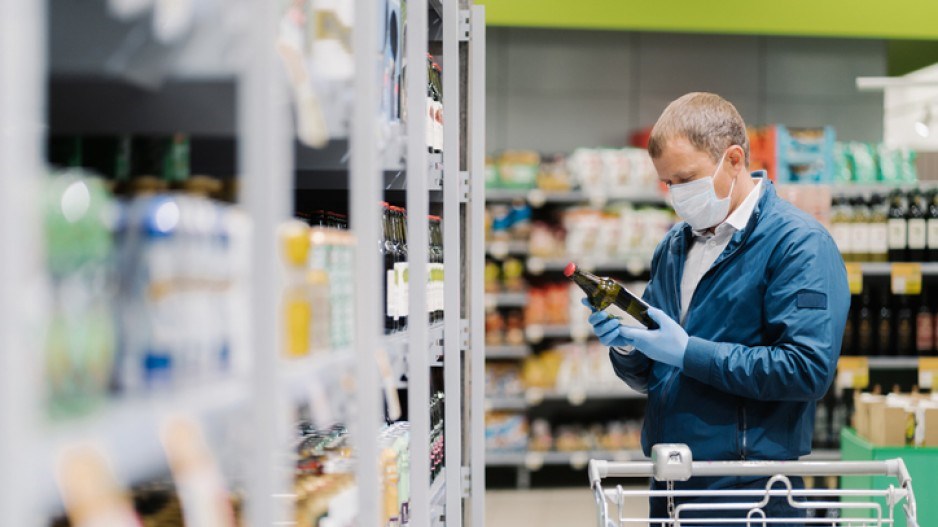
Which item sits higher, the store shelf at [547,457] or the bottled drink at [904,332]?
the bottled drink at [904,332]

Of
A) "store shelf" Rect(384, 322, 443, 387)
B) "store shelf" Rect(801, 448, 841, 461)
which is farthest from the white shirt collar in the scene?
"store shelf" Rect(801, 448, 841, 461)

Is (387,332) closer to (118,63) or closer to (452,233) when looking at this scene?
(452,233)

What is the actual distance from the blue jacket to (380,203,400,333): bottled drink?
2.50 ft

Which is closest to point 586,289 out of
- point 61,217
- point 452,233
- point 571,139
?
point 452,233

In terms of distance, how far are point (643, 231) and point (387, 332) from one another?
5.12 m

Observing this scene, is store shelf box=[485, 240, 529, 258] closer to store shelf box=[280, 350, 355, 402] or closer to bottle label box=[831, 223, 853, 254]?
bottle label box=[831, 223, 853, 254]

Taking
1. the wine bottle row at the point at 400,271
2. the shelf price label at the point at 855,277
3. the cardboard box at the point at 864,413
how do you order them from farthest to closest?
the shelf price label at the point at 855,277 < the cardboard box at the point at 864,413 < the wine bottle row at the point at 400,271

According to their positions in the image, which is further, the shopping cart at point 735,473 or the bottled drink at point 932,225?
the bottled drink at point 932,225

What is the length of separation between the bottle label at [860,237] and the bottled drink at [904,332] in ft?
1.70

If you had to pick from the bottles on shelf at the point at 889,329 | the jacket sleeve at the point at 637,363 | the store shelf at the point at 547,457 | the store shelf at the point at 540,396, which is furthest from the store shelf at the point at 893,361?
the jacket sleeve at the point at 637,363

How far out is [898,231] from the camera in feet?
21.0

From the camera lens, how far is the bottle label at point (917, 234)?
6395 mm

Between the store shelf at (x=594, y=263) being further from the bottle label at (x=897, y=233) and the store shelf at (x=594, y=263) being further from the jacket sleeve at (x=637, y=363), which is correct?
the jacket sleeve at (x=637, y=363)

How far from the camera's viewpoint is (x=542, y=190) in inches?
281
